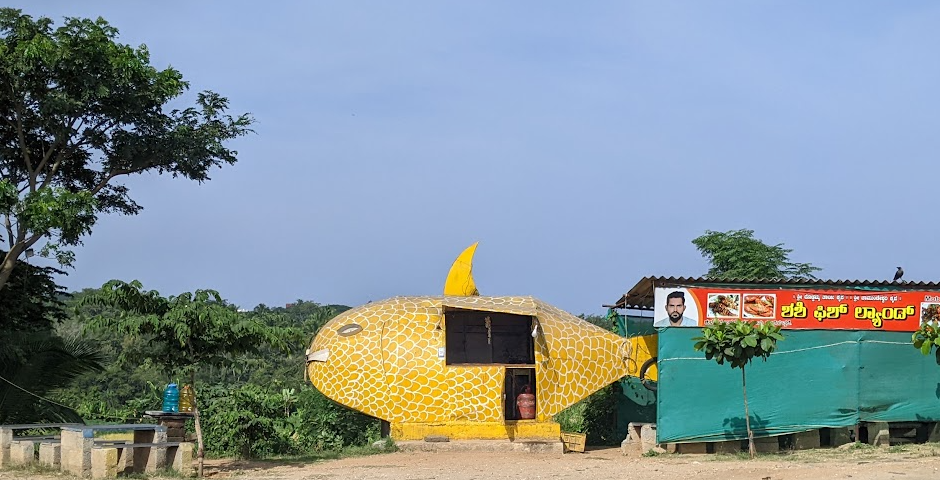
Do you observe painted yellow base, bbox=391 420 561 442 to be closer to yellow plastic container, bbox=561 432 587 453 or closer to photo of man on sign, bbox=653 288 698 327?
yellow plastic container, bbox=561 432 587 453

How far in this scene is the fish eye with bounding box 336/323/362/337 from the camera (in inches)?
910

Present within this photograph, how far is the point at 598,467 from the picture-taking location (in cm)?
1916

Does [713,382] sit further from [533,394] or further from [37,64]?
[37,64]

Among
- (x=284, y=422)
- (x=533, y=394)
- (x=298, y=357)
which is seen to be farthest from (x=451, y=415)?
(x=298, y=357)

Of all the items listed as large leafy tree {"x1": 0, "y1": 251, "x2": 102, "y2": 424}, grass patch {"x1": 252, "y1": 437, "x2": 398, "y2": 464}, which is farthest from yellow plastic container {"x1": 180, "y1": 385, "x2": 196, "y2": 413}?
large leafy tree {"x1": 0, "y1": 251, "x2": 102, "y2": 424}

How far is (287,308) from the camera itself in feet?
193

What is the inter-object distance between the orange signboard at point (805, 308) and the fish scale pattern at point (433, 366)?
2654 mm

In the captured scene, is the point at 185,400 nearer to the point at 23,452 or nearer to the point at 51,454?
the point at 51,454

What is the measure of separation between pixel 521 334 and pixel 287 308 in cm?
3598

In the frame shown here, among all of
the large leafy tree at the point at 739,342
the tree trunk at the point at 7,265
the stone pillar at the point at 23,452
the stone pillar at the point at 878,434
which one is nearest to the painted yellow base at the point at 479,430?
the large leafy tree at the point at 739,342

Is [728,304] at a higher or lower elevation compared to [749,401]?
higher

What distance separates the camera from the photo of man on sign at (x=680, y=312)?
2122 cm

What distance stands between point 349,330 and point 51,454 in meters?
7.09

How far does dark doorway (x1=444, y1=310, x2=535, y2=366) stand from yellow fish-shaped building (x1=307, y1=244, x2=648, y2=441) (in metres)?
0.04
